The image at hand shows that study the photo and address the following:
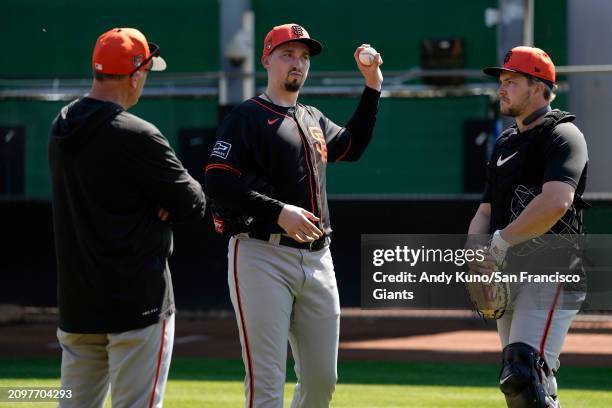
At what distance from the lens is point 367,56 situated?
5.79 m

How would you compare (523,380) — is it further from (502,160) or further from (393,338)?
(393,338)

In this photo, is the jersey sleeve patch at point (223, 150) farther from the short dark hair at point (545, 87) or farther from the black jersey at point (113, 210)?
the short dark hair at point (545, 87)

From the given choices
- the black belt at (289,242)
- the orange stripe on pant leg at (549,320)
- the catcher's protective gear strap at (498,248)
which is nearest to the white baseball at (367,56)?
the black belt at (289,242)

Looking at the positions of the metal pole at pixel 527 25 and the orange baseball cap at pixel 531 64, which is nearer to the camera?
the orange baseball cap at pixel 531 64

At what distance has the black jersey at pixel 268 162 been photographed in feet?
17.1

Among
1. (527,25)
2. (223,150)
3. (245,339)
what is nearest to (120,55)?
(223,150)

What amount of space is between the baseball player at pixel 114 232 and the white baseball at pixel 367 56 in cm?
164

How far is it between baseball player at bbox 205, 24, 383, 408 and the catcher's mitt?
2.40ft

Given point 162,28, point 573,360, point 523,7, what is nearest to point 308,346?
point 573,360

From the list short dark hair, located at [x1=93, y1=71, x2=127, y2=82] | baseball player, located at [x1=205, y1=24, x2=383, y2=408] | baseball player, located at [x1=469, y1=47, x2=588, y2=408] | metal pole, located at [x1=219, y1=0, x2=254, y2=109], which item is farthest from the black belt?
metal pole, located at [x1=219, y1=0, x2=254, y2=109]

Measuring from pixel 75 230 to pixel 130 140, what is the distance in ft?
1.47

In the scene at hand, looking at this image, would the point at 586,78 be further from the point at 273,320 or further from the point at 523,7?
the point at 273,320

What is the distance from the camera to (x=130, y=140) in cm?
434

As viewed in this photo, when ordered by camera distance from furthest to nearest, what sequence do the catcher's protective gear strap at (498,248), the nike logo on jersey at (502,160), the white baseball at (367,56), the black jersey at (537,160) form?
the white baseball at (367,56)
the nike logo on jersey at (502,160)
the catcher's protective gear strap at (498,248)
the black jersey at (537,160)
